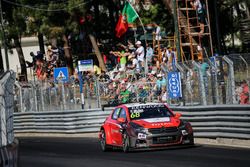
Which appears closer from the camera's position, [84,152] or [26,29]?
[84,152]

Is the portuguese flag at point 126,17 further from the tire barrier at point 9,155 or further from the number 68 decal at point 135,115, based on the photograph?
the tire barrier at point 9,155

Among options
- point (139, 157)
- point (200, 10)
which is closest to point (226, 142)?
point (139, 157)

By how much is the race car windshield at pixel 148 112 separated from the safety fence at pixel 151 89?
5.71 feet

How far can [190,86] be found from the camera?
21.7 meters

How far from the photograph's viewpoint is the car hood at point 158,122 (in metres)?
18.0

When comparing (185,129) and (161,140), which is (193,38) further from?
(161,140)

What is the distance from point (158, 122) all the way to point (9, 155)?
28.7ft

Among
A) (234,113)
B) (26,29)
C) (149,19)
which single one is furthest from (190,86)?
(26,29)

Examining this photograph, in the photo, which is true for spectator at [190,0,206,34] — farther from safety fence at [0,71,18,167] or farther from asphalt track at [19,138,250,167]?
safety fence at [0,71,18,167]

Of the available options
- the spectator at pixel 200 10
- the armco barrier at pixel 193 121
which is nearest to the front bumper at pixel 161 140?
the armco barrier at pixel 193 121

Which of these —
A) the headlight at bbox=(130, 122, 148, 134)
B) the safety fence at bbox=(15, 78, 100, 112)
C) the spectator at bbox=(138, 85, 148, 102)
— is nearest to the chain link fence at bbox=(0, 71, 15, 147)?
the headlight at bbox=(130, 122, 148, 134)

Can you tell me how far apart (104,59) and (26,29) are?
20.4 feet

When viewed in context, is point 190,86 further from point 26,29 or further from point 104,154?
point 26,29

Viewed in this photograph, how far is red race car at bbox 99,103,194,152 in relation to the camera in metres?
17.8
